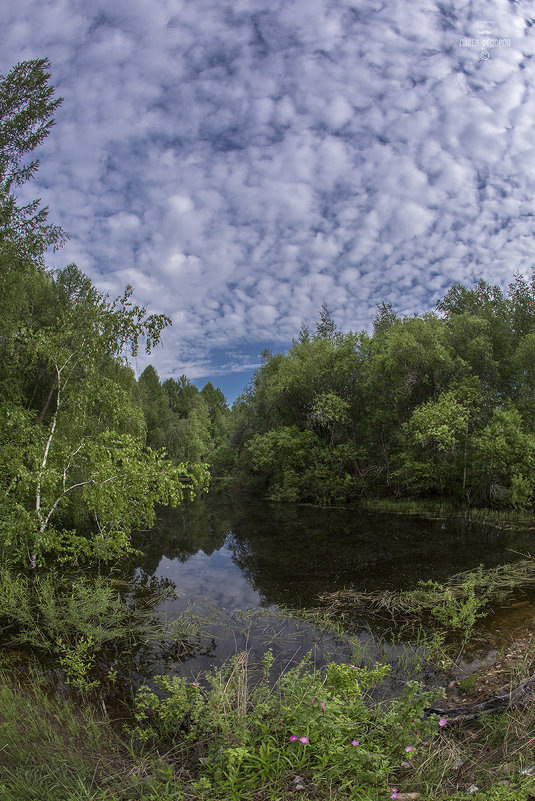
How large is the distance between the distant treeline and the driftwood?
665 inches

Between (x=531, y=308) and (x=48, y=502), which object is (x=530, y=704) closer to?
(x=48, y=502)

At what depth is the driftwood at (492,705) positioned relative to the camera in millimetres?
4355

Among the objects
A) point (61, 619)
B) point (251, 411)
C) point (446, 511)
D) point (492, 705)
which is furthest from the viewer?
point (251, 411)

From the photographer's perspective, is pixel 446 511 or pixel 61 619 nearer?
pixel 61 619

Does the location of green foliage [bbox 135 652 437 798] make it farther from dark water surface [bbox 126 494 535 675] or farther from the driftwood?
dark water surface [bbox 126 494 535 675]

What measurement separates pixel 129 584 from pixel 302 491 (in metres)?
20.0

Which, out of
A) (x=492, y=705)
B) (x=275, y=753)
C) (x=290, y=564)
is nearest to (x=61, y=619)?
(x=275, y=753)

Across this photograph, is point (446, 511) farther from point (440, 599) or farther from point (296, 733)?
point (296, 733)

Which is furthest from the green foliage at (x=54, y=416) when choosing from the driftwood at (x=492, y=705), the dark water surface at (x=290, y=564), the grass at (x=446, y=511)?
the grass at (x=446, y=511)

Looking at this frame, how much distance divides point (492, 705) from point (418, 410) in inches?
751

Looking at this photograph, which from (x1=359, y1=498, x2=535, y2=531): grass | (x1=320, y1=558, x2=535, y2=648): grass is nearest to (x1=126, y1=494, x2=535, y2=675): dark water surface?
(x1=320, y1=558, x2=535, y2=648): grass

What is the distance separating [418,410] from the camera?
22.5 metres

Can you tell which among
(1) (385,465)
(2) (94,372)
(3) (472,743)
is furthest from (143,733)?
(1) (385,465)

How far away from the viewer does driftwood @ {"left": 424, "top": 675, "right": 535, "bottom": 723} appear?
4355 millimetres
